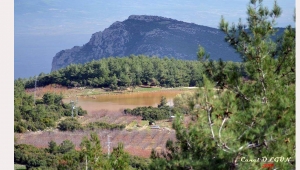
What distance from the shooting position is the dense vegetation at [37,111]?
8.52 meters

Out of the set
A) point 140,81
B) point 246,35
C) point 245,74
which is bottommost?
point 140,81

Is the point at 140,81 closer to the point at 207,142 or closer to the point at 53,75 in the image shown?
the point at 53,75

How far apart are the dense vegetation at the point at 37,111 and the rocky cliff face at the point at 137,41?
2620 millimetres

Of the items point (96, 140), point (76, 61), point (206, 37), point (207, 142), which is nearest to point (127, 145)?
point (96, 140)

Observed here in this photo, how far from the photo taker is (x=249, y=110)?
62.6 inches

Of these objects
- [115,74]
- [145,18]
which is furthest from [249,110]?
[145,18]

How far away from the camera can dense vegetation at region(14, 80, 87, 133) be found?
335 inches

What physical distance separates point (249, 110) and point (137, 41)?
13.0 meters

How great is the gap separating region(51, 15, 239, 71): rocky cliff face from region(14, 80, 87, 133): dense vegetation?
8.60ft

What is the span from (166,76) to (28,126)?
4.14m

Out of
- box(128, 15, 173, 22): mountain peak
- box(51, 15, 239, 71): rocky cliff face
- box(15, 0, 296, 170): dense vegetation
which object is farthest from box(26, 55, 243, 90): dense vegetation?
box(15, 0, 296, 170): dense vegetation

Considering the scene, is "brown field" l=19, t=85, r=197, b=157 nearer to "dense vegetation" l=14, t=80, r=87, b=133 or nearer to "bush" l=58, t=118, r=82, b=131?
"bush" l=58, t=118, r=82, b=131

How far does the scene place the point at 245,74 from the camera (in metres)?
1.81

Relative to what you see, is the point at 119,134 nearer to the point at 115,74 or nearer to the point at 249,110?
the point at 115,74
